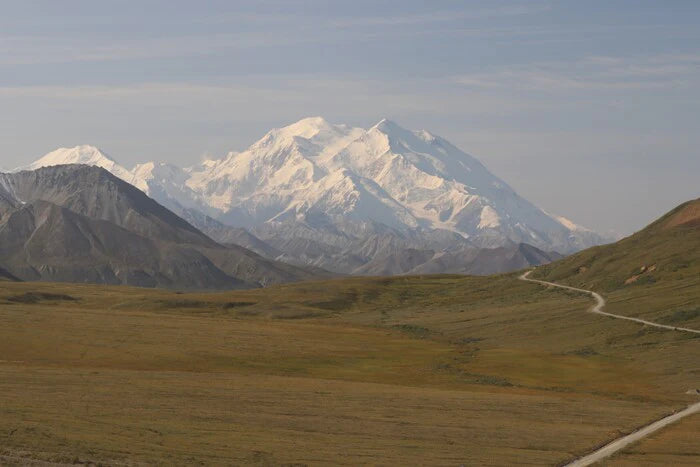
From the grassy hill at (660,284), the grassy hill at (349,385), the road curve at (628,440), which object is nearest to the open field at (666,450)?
the grassy hill at (349,385)

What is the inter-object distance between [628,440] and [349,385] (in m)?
28.9

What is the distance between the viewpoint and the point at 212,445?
54.6 metres

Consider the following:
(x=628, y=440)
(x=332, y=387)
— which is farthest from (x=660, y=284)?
(x=628, y=440)

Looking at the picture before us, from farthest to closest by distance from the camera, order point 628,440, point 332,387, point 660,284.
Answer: point 660,284 → point 332,387 → point 628,440

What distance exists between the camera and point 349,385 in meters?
88.8

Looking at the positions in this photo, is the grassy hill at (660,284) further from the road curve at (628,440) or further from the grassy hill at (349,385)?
the road curve at (628,440)

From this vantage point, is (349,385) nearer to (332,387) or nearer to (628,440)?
(332,387)

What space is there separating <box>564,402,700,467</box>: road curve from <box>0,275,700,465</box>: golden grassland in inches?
37.8

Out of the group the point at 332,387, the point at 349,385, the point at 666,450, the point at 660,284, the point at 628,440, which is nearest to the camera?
the point at 666,450

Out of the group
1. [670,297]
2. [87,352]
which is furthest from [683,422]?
[670,297]

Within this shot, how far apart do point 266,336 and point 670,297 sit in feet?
203

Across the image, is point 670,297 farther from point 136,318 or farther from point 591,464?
point 591,464

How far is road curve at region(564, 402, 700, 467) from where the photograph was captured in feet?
194

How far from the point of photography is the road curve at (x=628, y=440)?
58981 mm
